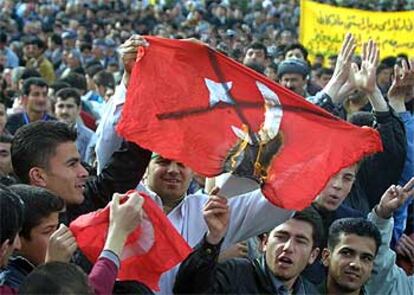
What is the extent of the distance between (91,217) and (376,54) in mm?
2325

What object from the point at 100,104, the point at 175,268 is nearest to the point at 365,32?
the point at 100,104

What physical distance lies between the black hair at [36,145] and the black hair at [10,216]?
2.28 ft

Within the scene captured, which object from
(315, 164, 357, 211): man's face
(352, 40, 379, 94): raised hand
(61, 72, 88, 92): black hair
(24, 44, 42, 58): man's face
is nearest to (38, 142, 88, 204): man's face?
(315, 164, 357, 211): man's face

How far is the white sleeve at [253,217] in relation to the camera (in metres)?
4.24

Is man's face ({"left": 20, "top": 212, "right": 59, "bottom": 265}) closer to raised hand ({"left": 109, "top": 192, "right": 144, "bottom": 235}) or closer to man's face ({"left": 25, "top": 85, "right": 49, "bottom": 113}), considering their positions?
raised hand ({"left": 109, "top": 192, "right": 144, "bottom": 235})

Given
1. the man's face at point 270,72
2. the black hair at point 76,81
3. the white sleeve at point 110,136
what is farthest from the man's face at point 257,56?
the white sleeve at point 110,136

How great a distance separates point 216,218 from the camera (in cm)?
388

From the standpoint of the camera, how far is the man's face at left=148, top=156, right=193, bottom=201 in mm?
4363

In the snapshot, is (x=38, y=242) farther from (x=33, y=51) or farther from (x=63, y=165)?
(x=33, y=51)

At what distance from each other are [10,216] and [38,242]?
308 millimetres

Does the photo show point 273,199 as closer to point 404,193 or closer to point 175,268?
point 175,268

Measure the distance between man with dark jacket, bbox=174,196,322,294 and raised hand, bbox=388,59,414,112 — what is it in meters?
1.33

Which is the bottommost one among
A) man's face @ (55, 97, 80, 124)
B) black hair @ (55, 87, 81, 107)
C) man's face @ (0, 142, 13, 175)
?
man's face @ (55, 97, 80, 124)

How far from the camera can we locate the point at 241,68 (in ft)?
14.4
